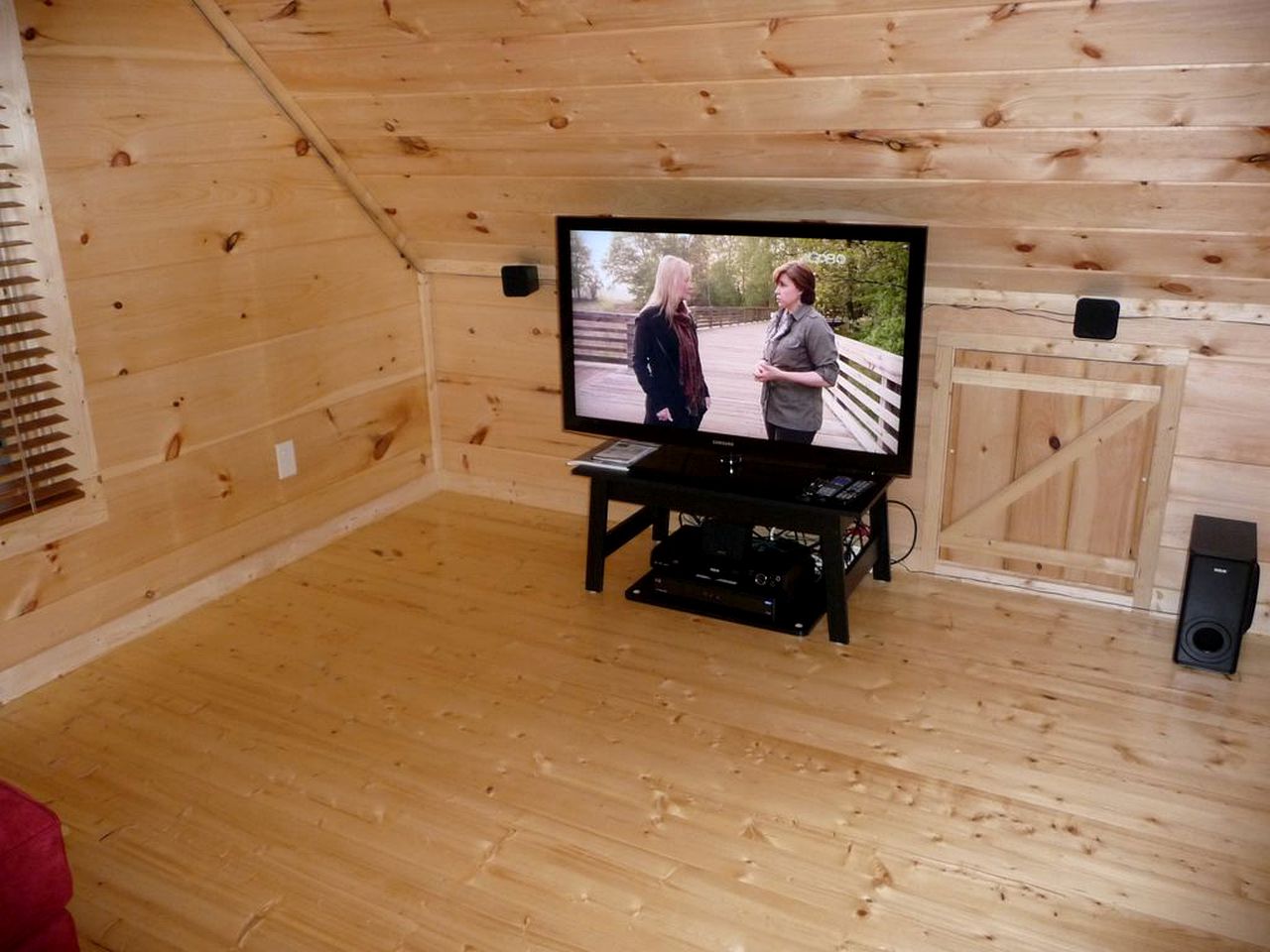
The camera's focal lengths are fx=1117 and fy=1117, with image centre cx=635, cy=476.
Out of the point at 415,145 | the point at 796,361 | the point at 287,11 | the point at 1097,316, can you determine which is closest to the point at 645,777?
the point at 796,361

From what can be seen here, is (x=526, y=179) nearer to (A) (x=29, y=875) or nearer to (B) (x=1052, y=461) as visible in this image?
(B) (x=1052, y=461)

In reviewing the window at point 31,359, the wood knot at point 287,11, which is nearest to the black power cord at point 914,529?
the wood knot at point 287,11

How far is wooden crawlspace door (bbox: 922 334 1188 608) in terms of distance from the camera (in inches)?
130

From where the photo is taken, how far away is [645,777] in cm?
261

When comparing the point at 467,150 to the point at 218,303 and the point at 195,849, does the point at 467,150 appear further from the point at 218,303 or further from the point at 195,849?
the point at 195,849

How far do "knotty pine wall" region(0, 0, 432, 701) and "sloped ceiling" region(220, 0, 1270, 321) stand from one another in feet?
0.83

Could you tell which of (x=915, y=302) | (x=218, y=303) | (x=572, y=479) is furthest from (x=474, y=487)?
(x=915, y=302)

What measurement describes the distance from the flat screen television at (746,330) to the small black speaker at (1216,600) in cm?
82

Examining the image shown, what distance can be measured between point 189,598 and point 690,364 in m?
1.71

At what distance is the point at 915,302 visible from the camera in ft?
9.95

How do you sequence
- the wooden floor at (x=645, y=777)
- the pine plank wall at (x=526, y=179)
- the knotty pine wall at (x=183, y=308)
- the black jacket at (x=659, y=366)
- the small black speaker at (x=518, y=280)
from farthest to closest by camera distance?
the small black speaker at (x=518, y=280)
the black jacket at (x=659, y=366)
the knotty pine wall at (x=183, y=308)
the pine plank wall at (x=526, y=179)
the wooden floor at (x=645, y=777)

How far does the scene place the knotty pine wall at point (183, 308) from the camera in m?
2.94

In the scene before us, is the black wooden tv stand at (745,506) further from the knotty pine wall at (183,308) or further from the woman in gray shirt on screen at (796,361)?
the knotty pine wall at (183,308)

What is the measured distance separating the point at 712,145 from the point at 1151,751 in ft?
6.28
